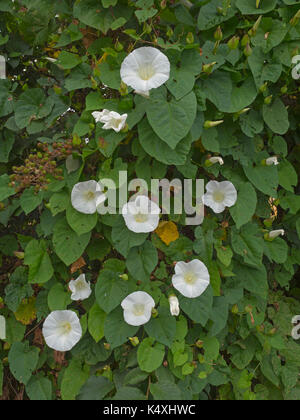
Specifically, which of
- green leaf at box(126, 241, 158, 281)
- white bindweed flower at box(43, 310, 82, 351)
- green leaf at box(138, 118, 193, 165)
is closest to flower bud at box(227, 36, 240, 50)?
green leaf at box(138, 118, 193, 165)

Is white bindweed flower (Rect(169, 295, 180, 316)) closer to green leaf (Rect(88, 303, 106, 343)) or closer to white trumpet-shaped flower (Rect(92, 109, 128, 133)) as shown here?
green leaf (Rect(88, 303, 106, 343))

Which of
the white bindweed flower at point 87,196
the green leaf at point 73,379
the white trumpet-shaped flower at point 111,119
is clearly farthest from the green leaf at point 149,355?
the white trumpet-shaped flower at point 111,119

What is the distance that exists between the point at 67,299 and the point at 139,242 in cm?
34

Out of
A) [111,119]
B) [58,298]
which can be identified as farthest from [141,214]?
[58,298]

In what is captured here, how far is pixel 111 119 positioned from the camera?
3.96ft

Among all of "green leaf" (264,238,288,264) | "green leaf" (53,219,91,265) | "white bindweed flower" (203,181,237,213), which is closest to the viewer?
"green leaf" (53,219,91,265)

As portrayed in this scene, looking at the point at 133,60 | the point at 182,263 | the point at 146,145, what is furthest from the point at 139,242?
the point at 133,60

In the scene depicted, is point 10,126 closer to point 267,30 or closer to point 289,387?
point 267,30

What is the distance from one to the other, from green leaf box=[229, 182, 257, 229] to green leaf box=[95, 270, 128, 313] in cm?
44

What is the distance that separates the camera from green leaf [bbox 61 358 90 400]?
1.34 metres

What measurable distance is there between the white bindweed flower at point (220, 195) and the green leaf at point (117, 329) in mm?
476

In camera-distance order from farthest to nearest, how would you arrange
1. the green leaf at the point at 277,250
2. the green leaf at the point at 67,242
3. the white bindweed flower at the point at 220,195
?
the green leaf at the point at 277,250, the white bindweed flower at the point at 220,195, the green leaf at the point at 67,242

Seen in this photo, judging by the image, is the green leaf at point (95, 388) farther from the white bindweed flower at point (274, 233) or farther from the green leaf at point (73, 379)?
the white bindweed flower at point (274, 233)

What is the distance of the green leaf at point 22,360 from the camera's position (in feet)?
4.46
